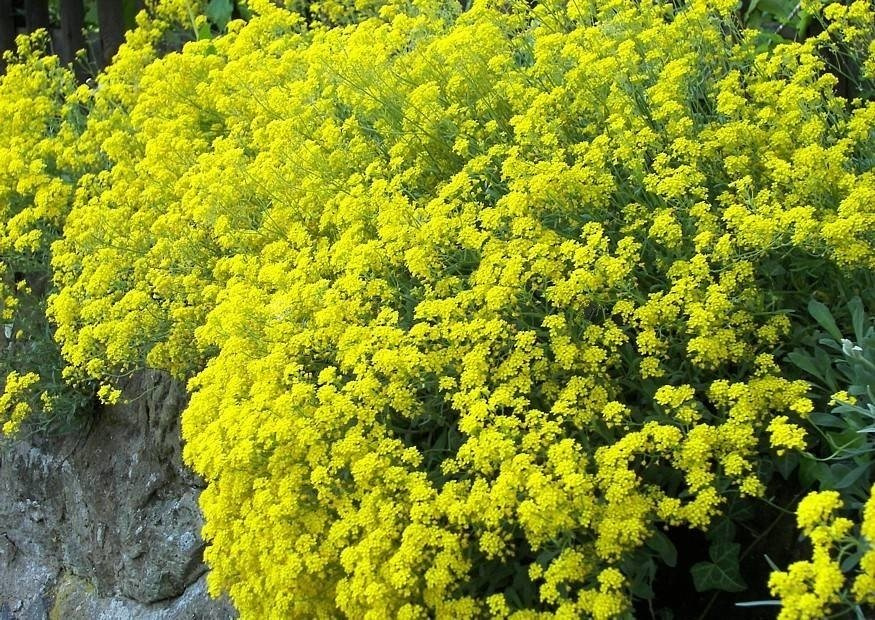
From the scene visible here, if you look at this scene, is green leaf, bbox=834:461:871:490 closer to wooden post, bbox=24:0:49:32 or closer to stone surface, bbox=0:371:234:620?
stone surface, bbox=0:371:234:620

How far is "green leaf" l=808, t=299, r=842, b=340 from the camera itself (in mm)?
2332

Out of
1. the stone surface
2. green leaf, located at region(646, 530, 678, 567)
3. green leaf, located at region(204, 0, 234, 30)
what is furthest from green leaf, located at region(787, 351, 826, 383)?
green leaf, located at region(204, 0, 234, 30)

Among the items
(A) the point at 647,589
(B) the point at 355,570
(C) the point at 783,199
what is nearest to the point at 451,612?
(B) the point at 355,570

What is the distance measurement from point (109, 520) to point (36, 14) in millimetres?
3650

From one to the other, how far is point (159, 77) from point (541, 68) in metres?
1.95

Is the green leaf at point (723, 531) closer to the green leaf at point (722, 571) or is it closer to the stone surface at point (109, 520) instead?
the green leaf at point (722, 571)

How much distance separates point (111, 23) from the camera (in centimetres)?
600

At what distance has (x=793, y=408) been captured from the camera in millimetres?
2154

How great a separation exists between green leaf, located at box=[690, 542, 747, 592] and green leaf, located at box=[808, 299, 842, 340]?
543mm

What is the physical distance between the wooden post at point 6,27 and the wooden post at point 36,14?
0.12m

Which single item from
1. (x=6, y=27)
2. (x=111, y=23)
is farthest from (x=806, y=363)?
(x=6, y=27)

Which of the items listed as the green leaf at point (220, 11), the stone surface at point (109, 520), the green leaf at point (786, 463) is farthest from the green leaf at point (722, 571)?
the green leaf at point (220, 11)

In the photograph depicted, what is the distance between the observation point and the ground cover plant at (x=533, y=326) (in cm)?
219

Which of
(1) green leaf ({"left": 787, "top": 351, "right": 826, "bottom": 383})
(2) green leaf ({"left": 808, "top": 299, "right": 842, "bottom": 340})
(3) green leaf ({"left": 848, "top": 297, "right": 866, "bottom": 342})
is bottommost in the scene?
(1) green leaf ({"left": 787, "top": 351, "right": 826, "bottom": 383})
